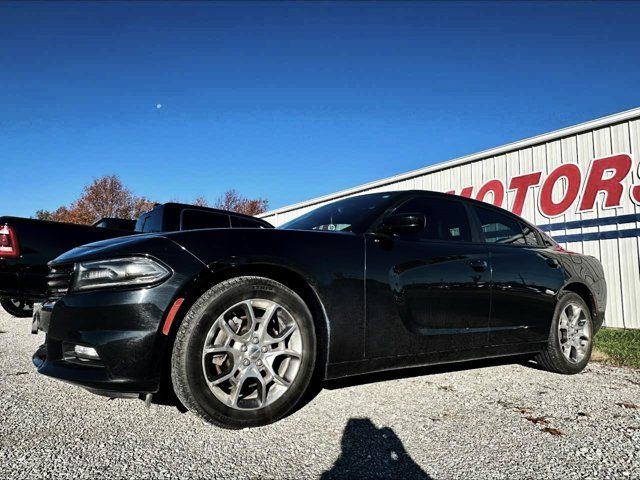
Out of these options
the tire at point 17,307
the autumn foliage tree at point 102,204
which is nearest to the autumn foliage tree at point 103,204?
the autumn foliage tree at point 102,204

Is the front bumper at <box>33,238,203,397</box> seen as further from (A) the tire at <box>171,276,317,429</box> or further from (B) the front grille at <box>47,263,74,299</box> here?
(B) the front grille at <box>47,263,74,299</box>

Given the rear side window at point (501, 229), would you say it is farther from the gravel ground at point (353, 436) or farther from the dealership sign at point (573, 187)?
the dealership sign at point (573, 187)

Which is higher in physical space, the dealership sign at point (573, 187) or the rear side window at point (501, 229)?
the dealership sign at point (573, 187)

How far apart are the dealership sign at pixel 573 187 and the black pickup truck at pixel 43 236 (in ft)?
16.2

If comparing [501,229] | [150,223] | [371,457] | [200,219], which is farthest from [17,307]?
[501,229]

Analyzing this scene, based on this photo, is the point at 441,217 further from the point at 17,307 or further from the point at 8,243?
the point at 17,307

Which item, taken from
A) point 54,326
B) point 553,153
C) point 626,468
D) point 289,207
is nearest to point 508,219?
point 626,468

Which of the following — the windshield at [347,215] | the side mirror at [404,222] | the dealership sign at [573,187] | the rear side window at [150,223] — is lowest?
the side mirror at [404,222]

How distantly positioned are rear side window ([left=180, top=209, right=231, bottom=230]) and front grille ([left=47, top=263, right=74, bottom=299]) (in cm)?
356

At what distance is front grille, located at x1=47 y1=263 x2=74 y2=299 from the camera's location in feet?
8.72

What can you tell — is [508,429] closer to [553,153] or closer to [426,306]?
[426,306]

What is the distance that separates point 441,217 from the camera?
3719 mm

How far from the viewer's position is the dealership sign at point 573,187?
274 inches

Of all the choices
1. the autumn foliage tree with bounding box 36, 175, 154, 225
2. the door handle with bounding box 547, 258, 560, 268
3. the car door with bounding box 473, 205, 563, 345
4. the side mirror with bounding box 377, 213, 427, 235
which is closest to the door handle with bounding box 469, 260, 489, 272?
the car door with bounding box 473, 205, 563, 345
